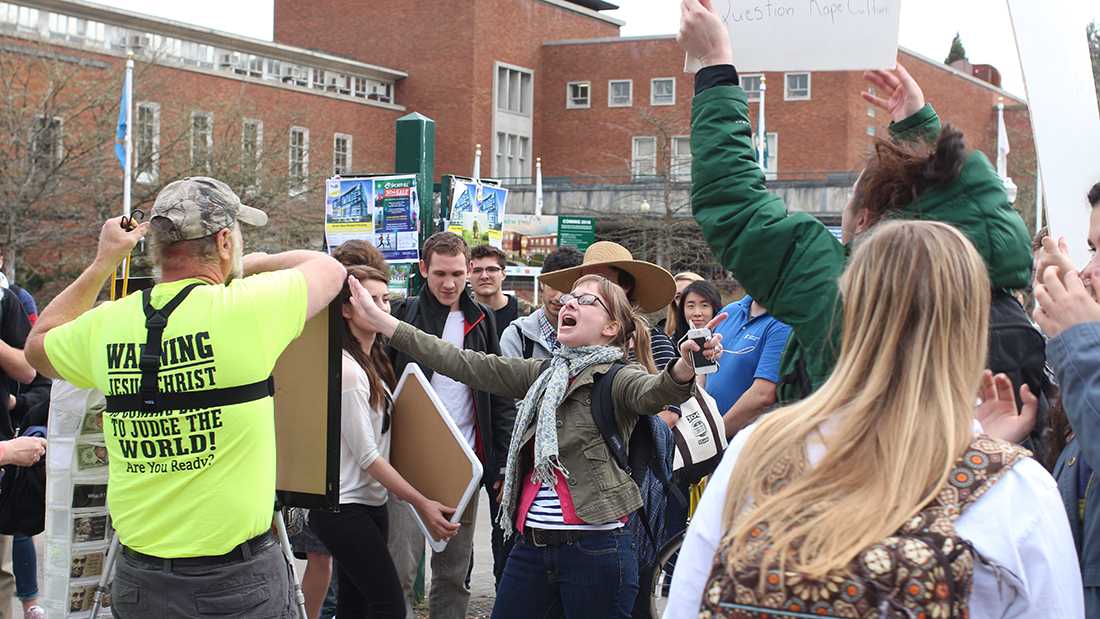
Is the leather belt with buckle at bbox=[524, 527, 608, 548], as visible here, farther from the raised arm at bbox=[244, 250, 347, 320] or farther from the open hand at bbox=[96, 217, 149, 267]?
the open hand at bbox=[96, 217, 149, 267]

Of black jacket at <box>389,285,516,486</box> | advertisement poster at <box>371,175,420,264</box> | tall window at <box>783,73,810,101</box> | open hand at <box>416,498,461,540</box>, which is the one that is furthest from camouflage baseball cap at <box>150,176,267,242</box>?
tall window at <box>783,73,810,101</box>

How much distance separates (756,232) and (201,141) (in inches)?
1534

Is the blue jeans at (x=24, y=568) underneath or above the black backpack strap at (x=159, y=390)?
underneath

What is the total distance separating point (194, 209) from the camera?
360cm

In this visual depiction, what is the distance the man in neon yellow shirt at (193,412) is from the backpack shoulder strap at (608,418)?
1401 mm

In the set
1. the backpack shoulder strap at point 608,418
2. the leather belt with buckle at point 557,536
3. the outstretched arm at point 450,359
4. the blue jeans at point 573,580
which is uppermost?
the outstretched arm at point 450,359

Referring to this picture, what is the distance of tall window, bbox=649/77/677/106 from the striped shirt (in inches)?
2406

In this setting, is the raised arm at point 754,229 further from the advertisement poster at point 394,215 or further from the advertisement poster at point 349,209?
the advertisement poster at point 349,209

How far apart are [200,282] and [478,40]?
195 feet

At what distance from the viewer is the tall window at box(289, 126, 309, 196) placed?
42344 mm

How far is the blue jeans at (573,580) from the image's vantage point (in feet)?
14.8

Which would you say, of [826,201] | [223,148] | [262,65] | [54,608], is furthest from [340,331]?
[262,65]

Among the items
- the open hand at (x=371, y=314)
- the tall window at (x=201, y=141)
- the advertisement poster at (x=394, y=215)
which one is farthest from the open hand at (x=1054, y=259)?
the tall window at (x=201, y=141)

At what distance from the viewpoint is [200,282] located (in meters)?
3.63
